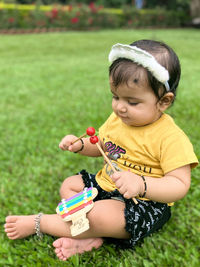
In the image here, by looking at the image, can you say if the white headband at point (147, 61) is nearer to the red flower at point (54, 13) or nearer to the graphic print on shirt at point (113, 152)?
the graphic print on shirt at point (113, 152)

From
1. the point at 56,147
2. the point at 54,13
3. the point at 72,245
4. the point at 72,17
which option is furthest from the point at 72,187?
the point at 72,17

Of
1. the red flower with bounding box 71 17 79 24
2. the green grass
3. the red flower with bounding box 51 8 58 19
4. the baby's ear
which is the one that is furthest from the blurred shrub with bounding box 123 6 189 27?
the baby's ear

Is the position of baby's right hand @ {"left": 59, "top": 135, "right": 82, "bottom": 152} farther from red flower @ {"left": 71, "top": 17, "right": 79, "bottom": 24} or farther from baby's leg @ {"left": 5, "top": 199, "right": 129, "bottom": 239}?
red flower @ {"left": 71, "top": 17, "right": 79, "bottom": 24}

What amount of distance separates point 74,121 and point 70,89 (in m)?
1.51

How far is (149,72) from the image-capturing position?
138cm

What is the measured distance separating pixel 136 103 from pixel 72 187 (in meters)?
0.73

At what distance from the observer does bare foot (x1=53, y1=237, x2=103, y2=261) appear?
159cm

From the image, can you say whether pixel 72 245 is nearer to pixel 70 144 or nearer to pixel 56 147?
pixel 70 144

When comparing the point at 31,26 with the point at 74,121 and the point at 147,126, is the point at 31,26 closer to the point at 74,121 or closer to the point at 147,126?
the point at 74,121

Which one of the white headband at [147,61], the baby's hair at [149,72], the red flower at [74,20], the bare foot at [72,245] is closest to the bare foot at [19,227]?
the bare foot at [72,245]

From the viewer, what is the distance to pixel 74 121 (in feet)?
11.1

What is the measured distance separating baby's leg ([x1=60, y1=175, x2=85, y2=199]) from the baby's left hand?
54cm

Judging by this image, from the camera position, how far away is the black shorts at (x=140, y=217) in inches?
60.8

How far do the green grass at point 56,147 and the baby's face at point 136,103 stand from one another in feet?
2.35
